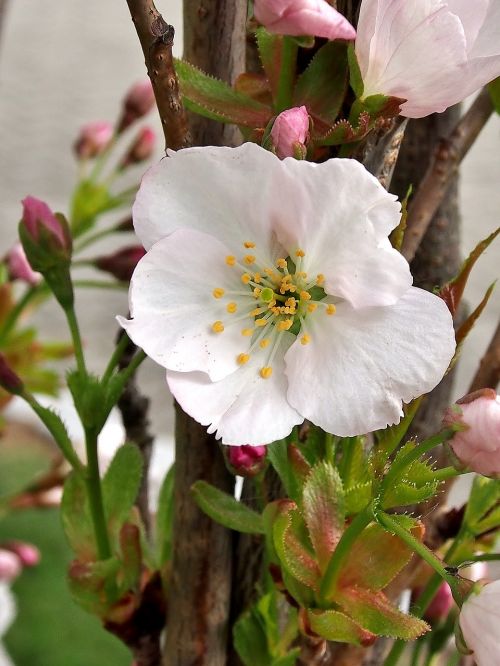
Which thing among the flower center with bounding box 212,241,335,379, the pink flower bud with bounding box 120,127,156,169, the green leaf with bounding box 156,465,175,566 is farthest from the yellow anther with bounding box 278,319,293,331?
the pink flower bud with bounding box 120,127,156,169

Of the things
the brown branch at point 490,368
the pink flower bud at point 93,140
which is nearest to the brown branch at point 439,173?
the brown branch at point 490,368

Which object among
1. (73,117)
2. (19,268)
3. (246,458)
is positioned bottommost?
(73,117)

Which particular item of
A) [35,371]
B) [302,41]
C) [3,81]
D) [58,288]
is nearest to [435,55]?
[302,41]

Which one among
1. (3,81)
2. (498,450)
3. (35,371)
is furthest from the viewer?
(3,81)

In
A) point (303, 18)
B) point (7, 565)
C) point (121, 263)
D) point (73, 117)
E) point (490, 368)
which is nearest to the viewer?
point (303, 18)

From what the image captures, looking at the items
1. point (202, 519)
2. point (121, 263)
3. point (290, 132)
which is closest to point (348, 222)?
point (290, 132)

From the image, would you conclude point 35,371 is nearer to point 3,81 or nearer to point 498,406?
point 498,406

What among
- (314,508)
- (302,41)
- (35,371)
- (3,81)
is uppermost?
(302,41)

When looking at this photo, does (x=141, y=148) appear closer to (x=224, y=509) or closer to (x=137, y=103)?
(x=137, y=103)
